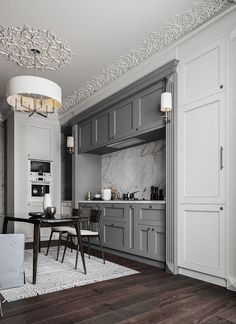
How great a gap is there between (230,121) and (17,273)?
269 centimetres

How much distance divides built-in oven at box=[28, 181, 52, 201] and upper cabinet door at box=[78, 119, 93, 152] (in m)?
1.25

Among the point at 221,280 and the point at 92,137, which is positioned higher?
the point at 92,137

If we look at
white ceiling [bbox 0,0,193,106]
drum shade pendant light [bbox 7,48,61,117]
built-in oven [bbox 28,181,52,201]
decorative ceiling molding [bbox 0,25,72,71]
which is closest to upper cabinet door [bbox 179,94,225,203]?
white ceiling [bbox 0,0,193,106]

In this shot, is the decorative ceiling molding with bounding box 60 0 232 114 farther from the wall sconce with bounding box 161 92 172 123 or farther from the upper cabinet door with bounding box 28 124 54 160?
the upper cabinet door with bounding box 28 124 54 160

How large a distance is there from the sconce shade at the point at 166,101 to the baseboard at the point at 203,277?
195cm

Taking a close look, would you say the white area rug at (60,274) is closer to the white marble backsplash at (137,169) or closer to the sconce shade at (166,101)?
the white marble backsplash at (137,169)

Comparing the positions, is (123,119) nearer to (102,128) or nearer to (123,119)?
(123,119)

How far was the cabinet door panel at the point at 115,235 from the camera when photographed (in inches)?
169

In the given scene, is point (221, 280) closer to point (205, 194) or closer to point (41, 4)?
point (205, 194)

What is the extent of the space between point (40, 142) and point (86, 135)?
1.34 meters

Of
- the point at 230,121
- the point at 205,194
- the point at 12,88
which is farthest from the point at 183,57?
the point at 12,88

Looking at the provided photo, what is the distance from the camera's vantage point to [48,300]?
249 centimetres

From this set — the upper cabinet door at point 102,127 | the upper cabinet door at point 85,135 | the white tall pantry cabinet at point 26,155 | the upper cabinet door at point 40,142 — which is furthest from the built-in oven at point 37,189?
Result: the upper cabinet door at point 102,127

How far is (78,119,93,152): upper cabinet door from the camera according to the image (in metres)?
5.34
